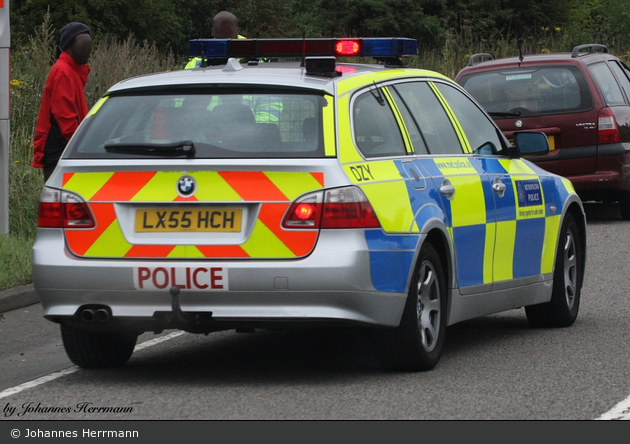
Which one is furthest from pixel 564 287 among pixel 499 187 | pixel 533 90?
pixel 533 90

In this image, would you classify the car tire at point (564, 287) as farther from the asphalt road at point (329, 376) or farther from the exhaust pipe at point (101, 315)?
the exhaust pipe at point (101, 315)

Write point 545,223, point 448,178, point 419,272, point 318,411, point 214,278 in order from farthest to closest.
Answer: point 545,223
point 448,178
point 419,272
point 214,278
point 318,411

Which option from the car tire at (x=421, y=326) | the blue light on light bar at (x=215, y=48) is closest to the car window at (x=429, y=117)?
the car tire at (x=421, y=326)

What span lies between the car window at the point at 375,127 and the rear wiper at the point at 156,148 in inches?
32.2

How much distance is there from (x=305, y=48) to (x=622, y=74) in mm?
9319

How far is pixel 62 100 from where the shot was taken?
33.2 ft

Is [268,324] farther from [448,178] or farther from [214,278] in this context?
[448,178]

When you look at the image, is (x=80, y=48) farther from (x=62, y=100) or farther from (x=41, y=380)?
(x=41, y=380)

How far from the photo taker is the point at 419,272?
6500mm

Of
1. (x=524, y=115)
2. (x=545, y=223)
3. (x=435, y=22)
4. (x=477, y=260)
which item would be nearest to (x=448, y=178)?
(x=477, y=260)

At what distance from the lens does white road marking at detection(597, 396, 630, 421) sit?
551 centimetres

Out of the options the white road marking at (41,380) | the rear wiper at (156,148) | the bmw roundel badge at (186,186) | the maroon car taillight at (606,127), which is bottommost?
the white road marking at (41,380)

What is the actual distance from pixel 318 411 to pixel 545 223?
9.54 feet

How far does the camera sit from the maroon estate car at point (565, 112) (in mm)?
14469
